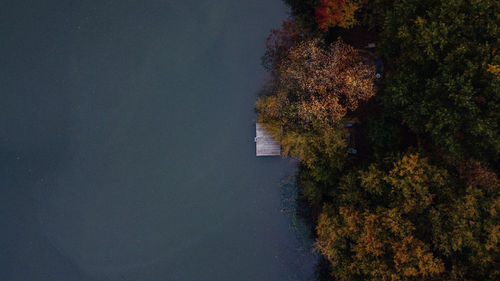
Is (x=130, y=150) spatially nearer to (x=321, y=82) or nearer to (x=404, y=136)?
(x=321, y=82)

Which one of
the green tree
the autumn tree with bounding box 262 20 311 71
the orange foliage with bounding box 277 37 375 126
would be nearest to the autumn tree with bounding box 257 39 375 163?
the orange foliage with bounding box 277 37 375 126

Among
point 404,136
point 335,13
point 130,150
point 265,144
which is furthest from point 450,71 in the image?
point 130,150

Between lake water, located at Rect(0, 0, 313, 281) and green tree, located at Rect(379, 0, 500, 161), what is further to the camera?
lake water, located at Rect(0, 0, 313, 281)

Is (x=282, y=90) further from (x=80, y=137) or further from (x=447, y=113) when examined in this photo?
(x=80, y=137)

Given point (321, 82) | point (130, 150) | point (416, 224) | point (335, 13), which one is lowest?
point (416, 224)

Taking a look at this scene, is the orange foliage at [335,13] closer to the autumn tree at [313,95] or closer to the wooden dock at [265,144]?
the autumn tree at [313,95]

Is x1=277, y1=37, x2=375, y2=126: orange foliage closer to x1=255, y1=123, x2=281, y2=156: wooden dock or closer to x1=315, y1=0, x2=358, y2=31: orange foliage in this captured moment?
x1=315, y1=0, x2=358, y2=31: orange foliage

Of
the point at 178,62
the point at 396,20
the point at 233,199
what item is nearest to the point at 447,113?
the point at 396,20

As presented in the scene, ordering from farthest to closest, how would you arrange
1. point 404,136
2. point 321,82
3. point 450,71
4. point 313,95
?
point 404,136 → point 313,95 → point 321,82 → point 450,71
